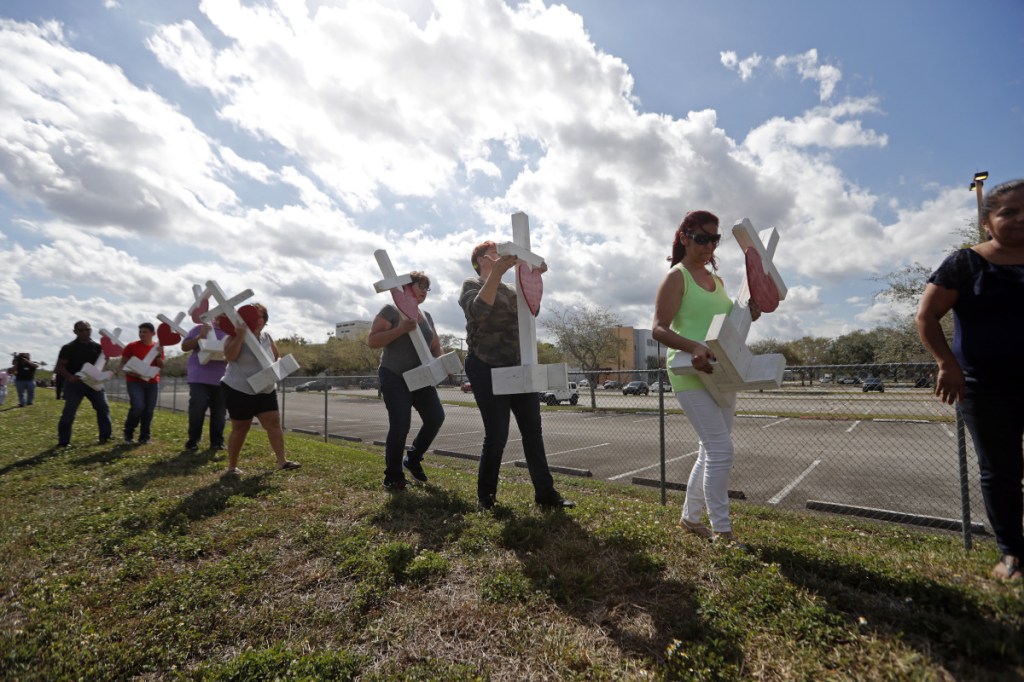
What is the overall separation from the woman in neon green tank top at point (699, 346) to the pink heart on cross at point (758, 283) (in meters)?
Answer: 0.07

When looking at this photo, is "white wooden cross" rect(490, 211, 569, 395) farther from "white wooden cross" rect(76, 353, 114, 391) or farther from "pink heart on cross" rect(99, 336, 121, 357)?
"pink heart on cross" rect(99, 336, 121, 357)

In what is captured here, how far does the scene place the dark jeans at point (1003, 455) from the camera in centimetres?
210

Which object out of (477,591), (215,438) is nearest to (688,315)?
(477,591)

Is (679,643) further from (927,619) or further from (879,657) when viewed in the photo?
(927,619)

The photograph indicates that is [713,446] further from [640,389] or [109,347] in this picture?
[109,347]

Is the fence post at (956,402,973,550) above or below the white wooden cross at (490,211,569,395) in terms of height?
below

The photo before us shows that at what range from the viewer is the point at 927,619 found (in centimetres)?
188

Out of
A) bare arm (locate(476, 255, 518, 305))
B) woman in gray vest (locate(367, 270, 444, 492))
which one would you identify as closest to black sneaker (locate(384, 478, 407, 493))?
woman in gray vest (locate(367, 270, 444, 492))

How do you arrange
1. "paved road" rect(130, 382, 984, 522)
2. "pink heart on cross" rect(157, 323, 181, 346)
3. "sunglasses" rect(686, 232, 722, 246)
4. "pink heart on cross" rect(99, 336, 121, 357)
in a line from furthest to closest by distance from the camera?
"pink heart on cross" rect(99, 336, 121, 357) → "pink heart on cross" rect(157, 323, 181, 346) → "paved road" rect(130, 382, 984, 522) → "sunglasses" rect(686, 232, 722, 246)

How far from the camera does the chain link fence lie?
183 inches

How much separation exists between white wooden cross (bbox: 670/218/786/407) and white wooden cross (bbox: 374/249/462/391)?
2.00m

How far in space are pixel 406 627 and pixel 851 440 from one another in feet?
36.0

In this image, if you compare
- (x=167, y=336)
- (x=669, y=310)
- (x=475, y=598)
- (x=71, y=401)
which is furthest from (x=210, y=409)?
(x=669, y=310)

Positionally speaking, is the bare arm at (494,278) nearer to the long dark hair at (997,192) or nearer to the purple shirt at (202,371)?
the long dark hair at (997,192)
